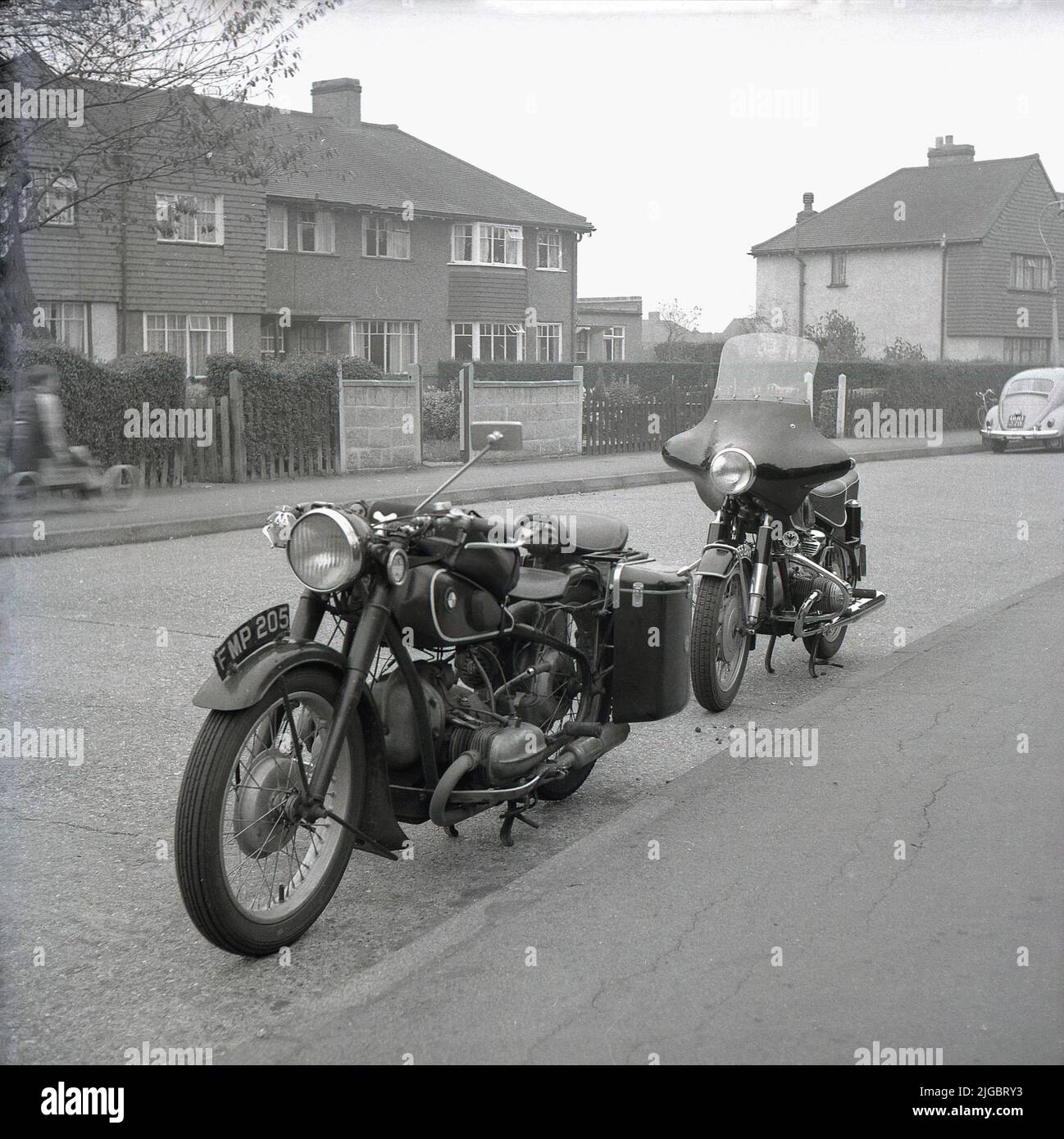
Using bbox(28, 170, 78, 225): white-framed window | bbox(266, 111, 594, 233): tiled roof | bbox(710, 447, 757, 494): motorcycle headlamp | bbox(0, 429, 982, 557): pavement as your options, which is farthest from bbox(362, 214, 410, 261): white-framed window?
bbox(710, 447, 757, 494): motorcycle headlamp

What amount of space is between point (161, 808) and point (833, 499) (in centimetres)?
429

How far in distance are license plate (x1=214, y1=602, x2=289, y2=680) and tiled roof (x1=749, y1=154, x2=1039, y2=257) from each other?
54567 millimetres

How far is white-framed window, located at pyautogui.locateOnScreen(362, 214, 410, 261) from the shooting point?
4066cm

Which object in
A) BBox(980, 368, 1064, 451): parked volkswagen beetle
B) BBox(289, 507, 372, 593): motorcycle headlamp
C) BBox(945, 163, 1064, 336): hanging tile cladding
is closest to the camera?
BBox(289, 507, 372, 593): motorcycle headlamp

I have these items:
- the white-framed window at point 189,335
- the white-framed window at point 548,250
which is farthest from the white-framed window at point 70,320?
the white-framed window at point 548,250

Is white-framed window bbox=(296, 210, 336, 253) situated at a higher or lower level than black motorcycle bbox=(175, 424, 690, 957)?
higher

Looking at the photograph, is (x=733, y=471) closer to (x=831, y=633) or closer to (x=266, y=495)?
(x=831, y=633)

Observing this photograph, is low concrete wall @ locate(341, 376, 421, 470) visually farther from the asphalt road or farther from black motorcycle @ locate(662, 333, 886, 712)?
black motorcycle @ locate(662, 333, 886, 712)

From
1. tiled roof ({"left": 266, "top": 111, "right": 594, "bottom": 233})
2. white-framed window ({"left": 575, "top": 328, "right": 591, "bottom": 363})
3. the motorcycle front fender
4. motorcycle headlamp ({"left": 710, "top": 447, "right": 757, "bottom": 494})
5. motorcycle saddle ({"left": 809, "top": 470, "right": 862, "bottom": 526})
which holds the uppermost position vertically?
tiled roof ({"left": 266, "top": 111, "right": 594, "bottom": 233})

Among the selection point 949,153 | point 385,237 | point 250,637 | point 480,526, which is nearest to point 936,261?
point 949,153

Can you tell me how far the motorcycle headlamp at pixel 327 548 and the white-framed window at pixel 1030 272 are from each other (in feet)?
186

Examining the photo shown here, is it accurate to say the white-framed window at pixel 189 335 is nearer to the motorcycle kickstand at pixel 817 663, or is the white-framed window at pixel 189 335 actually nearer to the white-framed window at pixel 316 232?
the white-framed window at pixel 316 232

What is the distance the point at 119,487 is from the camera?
53.3 feet
